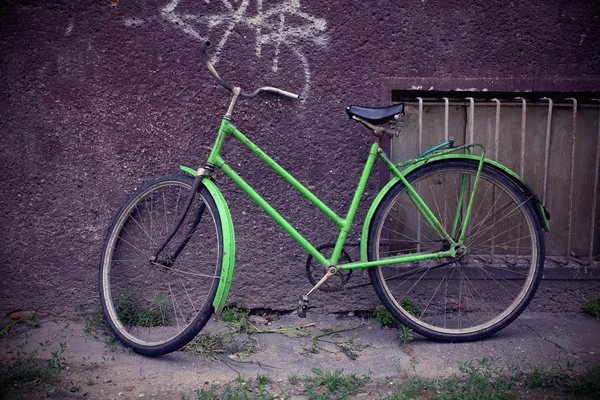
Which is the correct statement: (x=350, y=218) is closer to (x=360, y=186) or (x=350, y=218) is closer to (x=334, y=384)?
(x=360, y=186)

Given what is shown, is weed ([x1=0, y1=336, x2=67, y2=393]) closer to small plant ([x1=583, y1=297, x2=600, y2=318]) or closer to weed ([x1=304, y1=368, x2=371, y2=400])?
weed ([x1=304, y1=368, x2=371, y2=400])

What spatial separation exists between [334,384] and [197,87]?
1.96 m

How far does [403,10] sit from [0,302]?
3.22 m

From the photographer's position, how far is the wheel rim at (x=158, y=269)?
3.25 m

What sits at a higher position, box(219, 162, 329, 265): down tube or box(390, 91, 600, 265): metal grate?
box(390, 91, 600, 265): metal grate

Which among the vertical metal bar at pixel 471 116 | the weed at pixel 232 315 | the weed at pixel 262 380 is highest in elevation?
the vertical metal bar at pixel 471 116

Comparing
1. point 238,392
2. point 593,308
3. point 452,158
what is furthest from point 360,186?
point 593,308

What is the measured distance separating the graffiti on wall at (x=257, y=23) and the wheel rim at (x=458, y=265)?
1.18m

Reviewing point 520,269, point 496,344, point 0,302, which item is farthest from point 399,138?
point 0,302

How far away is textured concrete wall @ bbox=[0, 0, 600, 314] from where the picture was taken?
10.5ft

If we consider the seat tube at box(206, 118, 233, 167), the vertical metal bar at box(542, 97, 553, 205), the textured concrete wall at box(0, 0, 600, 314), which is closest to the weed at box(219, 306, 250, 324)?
the textured concrete wall at box(0, 0, 600, 314)

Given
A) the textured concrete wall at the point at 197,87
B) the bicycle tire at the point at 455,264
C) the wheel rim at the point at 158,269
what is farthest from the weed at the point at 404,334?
the wheel rim at the point at 158,269

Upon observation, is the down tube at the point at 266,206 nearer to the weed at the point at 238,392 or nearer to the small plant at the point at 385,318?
the small plant at the point at 385,318

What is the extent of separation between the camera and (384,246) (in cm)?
336
